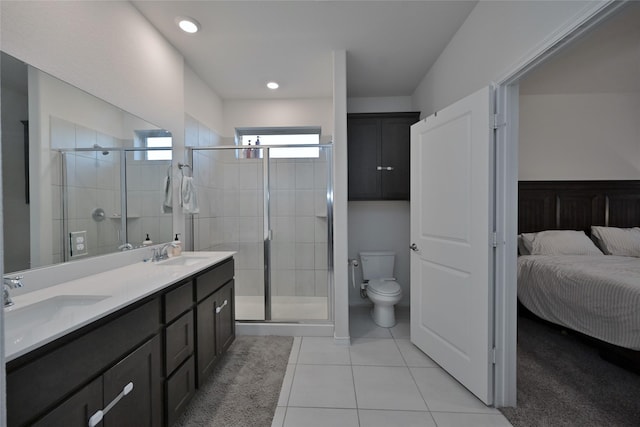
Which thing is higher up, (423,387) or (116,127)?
(116,127)

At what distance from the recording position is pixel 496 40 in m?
1.66

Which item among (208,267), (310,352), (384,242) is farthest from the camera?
(384,242)

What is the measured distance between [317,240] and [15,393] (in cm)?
235

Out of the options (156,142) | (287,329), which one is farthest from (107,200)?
(287,329)

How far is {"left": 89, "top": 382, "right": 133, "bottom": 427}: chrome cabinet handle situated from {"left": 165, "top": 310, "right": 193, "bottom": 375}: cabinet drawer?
26 cm

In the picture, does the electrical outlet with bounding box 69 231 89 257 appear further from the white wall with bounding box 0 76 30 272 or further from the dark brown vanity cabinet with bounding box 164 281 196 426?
the dark brown vanity cabinet with bounding box 164 281 196 426

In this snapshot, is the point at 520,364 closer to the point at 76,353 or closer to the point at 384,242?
the point at 384,242

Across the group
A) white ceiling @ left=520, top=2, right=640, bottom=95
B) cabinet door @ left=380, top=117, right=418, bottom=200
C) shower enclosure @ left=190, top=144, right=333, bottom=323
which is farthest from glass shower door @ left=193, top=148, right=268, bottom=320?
white ceiling @ left=520, top=2, right=640, bottom=95

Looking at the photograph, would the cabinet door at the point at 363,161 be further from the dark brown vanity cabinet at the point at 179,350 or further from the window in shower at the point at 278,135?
the dark brown vanity cabinet at the point at 179,350

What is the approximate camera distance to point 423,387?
6.05 ft

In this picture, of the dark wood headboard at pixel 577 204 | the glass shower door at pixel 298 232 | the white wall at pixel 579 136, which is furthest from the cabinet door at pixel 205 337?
the white wall at pixel 579 136

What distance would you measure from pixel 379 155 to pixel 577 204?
94.2 inches

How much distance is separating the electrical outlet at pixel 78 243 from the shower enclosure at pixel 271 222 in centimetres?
125

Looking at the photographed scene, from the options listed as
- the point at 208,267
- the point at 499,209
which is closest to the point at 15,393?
the point at 208,267
